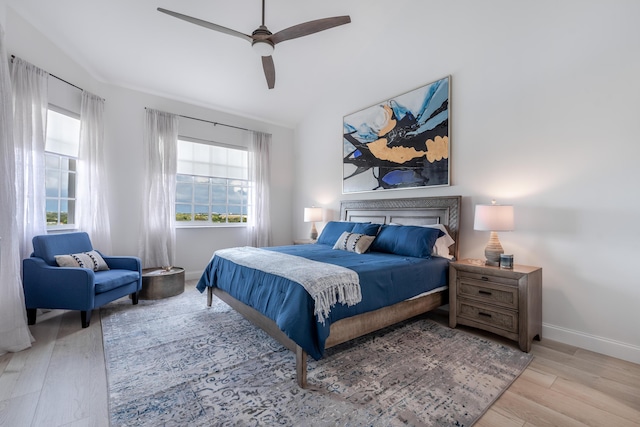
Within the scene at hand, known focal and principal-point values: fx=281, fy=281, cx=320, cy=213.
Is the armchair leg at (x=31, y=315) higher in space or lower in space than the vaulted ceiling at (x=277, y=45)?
lower

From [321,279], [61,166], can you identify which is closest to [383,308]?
[321,279]

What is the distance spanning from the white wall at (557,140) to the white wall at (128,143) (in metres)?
3.60

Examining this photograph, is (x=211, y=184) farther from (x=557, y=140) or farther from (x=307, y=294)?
(x=557, y=140)

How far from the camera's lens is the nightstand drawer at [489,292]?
254cm

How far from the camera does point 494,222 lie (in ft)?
8.70

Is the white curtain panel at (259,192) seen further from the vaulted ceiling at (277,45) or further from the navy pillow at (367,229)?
the navy pillow at (367,229)

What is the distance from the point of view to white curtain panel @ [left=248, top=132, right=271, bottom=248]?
5.57 metres

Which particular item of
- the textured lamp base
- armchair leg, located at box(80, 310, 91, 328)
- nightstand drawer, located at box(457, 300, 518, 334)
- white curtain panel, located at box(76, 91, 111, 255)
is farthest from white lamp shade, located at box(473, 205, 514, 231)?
white curtain panel, located at box(76, 91, 111, 255)

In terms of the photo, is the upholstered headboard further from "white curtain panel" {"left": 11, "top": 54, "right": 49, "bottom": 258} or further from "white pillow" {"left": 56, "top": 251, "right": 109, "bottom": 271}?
"white curtain panel" {"left": 11, "top": 54, "right": 49, "bottom": 258}

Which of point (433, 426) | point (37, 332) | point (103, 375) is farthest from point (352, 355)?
point (37, 332)

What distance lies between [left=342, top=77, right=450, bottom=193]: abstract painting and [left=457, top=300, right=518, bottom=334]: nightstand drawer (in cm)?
148

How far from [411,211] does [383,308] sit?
176 centimetres

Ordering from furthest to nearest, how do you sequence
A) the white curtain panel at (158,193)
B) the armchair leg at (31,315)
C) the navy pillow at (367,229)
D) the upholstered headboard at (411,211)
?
the white curtain panel at (158,193)
the navy pillow at (367,229)
the upholstered headboard at (411,211)
the armchair leg at (31,315)

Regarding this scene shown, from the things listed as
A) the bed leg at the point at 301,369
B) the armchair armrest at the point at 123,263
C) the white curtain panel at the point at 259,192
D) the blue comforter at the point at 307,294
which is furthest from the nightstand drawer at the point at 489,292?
the armchair armrest at the point at 123,263
